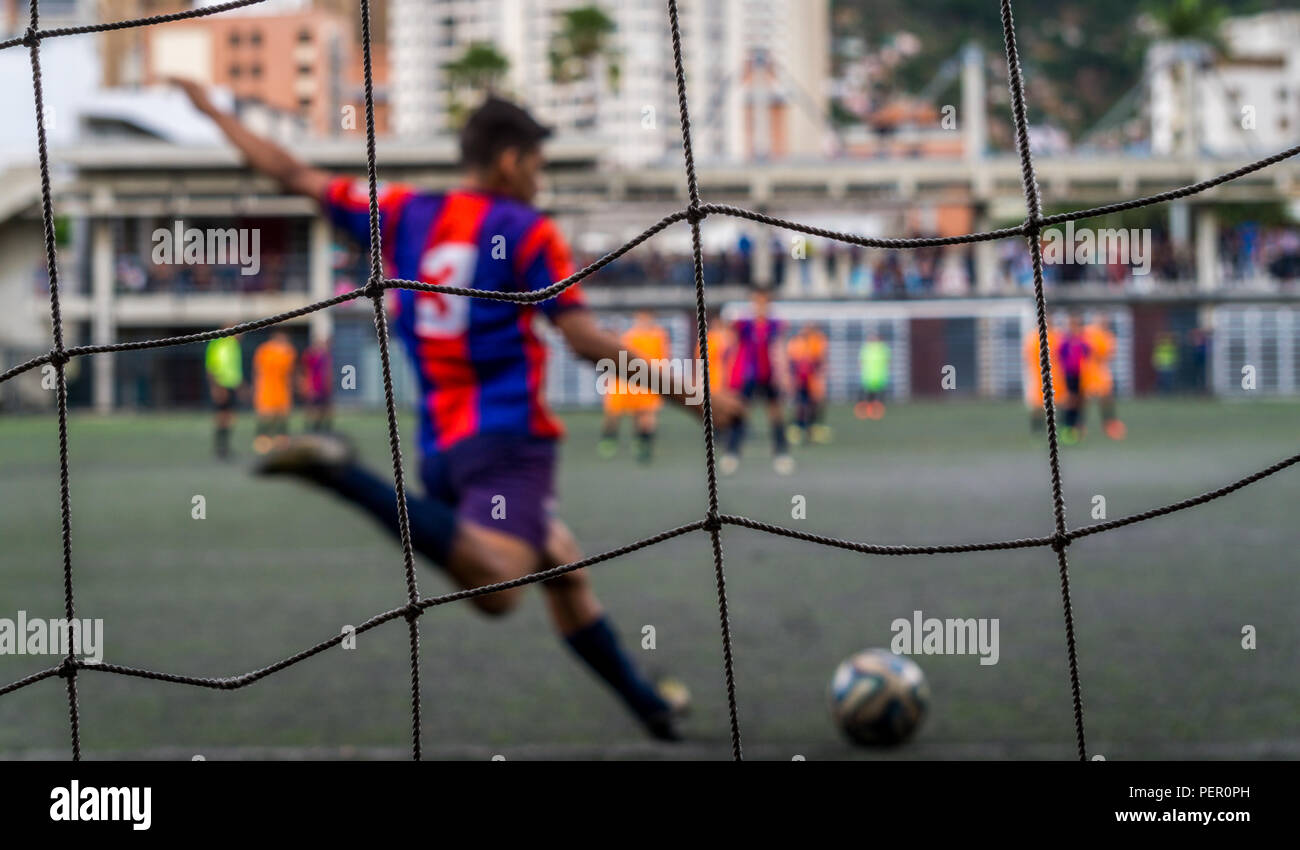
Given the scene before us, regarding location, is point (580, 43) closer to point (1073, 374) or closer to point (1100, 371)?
point (1100, 371)

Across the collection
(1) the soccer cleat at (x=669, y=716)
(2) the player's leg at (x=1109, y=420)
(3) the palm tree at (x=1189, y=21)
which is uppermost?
(3) the palm tree at (x=1189, y=21)

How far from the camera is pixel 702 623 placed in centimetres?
523

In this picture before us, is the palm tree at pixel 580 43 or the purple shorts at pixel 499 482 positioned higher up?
the palm tree at pixel 580 43

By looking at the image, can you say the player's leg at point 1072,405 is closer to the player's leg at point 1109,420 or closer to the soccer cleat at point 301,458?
the player's leg at point 1109,420

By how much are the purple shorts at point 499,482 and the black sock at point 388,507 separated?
0.21m

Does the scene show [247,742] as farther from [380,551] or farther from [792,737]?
[380,551]

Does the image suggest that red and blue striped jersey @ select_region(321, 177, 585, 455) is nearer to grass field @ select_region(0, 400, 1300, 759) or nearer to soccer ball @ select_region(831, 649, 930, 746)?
grass field @ select_region(0, 400, 1300, 759)

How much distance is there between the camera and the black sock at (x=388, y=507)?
3027 mm

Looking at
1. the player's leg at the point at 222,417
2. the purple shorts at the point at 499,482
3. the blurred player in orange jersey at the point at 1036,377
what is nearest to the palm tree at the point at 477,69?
the blurred player in orange jersey at the point at 1036,377

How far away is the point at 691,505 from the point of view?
31.4 feet

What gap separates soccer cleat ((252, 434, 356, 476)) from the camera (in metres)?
3.00

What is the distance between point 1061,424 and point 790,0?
104m
